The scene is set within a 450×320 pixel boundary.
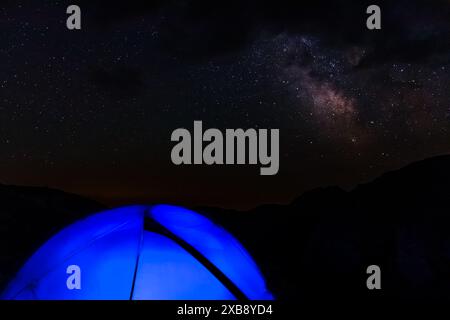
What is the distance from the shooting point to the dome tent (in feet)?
15.5

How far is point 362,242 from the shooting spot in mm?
20578

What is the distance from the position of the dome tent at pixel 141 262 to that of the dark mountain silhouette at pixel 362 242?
442 inches

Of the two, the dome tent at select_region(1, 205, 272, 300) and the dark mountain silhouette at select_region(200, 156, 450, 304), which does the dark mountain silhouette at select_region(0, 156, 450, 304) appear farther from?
the dome tent at select_region(1, 205, 272, 300)

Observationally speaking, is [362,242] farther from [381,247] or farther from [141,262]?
[141,262]

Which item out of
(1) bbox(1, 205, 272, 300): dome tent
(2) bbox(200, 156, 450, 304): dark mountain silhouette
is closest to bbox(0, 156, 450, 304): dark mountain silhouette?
(2) bbox(200, 156, 450, 304): dark mountain silhouette

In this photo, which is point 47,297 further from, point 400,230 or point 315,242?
point 315,242

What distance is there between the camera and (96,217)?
546 centimetres

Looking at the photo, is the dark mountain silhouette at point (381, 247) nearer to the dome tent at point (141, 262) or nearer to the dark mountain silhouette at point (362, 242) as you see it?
the dark mountain silhouette at point (362, 242)

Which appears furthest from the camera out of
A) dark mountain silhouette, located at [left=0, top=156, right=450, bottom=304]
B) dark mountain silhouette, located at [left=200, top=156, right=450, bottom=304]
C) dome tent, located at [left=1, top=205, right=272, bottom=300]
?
dark mountain silhouette, located at [left=0, top=156, right=450, bottom=304]

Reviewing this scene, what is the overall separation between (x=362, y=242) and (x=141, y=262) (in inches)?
688

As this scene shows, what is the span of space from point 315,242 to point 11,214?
25262mm

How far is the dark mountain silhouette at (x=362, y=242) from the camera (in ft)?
55.3

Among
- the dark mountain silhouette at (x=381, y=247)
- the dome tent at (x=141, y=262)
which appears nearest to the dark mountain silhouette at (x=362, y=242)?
the dark mountain silhouette at (x=381, y=247)

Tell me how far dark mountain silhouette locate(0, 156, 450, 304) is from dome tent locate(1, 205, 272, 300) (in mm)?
11221
